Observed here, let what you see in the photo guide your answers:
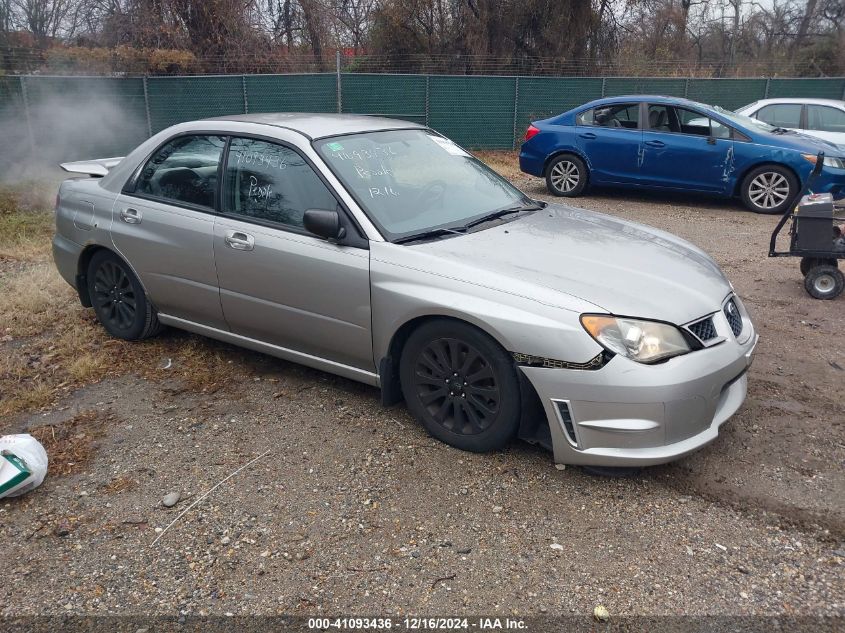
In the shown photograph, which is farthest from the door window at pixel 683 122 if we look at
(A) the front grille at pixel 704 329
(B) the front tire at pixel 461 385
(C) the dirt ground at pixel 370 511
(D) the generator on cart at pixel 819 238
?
(B) the front tire at pixel 461 385

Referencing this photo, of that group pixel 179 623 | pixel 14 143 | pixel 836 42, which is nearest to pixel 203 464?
pixel 179 623

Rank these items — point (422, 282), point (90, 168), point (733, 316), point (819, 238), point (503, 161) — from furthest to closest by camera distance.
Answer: point (503, 161)
point (819, 238)
point (90, 168)
point (733, 316)
point (422, 282)

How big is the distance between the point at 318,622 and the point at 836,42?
32504 mm

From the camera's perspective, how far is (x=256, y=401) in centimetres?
436

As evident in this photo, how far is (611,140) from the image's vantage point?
10.9 meters

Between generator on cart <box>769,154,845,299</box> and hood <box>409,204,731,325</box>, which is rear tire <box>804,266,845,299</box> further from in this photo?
hood <box>409,204,731,325</box>

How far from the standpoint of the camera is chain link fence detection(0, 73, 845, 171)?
43.9 feet

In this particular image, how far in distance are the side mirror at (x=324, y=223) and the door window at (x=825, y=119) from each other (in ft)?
35.4

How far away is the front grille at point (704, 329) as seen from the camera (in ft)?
11.1

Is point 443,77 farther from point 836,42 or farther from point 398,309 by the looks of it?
point 836,42

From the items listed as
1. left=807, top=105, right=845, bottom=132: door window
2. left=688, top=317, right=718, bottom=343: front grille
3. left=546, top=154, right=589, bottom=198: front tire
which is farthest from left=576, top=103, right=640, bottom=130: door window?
left=688, top=317, right=718, bottom=343: front grille

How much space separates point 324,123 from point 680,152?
7.26 meters

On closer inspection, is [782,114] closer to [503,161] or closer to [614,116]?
[614,116]

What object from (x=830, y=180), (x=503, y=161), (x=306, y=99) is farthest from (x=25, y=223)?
(x=830, y=180)
